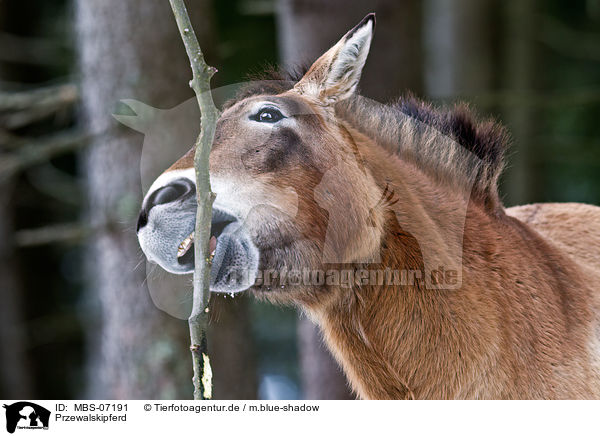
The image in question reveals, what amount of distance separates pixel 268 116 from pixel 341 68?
24cm

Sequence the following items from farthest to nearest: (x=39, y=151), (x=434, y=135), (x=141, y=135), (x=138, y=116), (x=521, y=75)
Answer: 1. (x=521, y=75)
2. (x=39, y=151)
3. (x=141, y=135)
4. (x=138, y=116)
5. (x=434, y=135)

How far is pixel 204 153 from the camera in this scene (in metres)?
1.51

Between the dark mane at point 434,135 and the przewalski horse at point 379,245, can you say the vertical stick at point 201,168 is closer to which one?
the przewalski horse at point 379,245

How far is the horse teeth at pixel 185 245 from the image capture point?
170 centimetres

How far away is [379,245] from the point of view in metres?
1.88

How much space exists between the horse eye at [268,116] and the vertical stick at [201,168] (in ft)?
0.98

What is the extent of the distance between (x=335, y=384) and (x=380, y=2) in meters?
2.00

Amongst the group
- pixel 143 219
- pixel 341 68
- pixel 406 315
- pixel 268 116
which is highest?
pixel 341 68

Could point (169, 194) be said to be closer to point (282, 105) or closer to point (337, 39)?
point (282, 105)

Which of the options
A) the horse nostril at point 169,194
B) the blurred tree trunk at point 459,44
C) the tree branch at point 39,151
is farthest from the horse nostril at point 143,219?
the blurred tree trunk at point 459,44

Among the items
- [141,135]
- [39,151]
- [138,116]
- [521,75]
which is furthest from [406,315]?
[521,75]

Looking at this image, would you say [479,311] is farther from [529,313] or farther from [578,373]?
[578,373]
